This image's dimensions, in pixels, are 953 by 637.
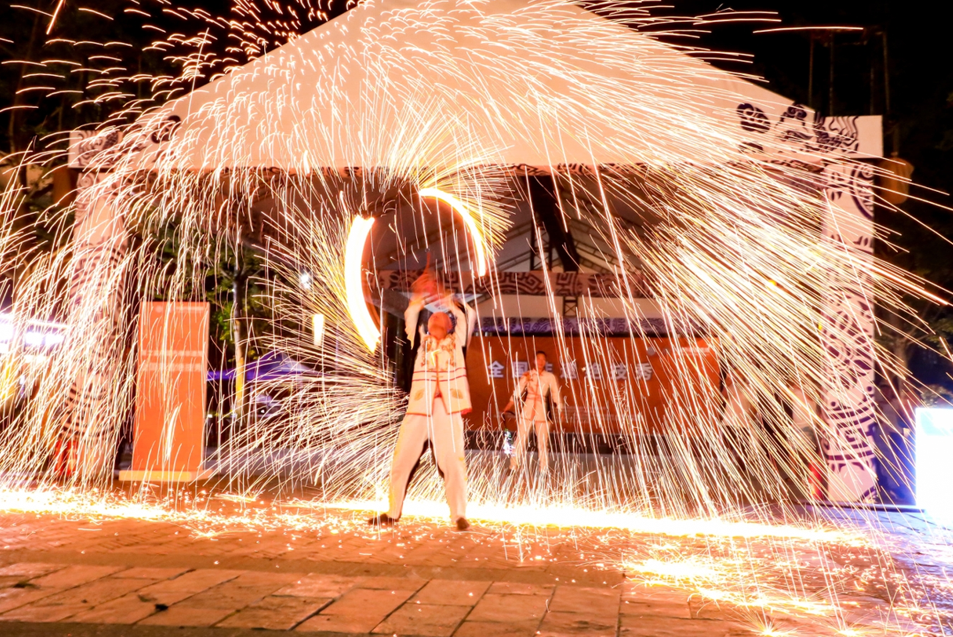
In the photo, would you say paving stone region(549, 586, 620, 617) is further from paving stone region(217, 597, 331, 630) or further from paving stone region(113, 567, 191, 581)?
paving stone region(113, 567, 191, 581)

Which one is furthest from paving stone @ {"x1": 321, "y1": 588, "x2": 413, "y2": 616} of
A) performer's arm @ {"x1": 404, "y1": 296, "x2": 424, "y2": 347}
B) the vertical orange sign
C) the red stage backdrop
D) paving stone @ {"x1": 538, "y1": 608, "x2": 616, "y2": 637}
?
the red stage backdrop

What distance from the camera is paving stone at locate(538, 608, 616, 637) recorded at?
3684 mm

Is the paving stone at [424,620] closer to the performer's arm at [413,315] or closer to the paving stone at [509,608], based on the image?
the paving stone at [509,608]

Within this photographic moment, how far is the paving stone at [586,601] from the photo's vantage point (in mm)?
4066

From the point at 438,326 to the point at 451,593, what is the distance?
8.12ft

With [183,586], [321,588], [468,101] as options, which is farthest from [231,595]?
[468,101]

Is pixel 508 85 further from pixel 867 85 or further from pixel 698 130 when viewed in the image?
pixel 867 85

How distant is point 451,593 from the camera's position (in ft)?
14.4

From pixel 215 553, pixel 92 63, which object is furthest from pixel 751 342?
pixel 92 63

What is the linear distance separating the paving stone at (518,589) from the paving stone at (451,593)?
2.0 inches

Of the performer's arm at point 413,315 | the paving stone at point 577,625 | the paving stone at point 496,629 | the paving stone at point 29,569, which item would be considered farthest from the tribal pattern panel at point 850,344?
the paving stone at point 29,569

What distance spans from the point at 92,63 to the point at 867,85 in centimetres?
1311

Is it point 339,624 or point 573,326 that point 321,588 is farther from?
point 573,326

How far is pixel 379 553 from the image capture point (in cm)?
538
